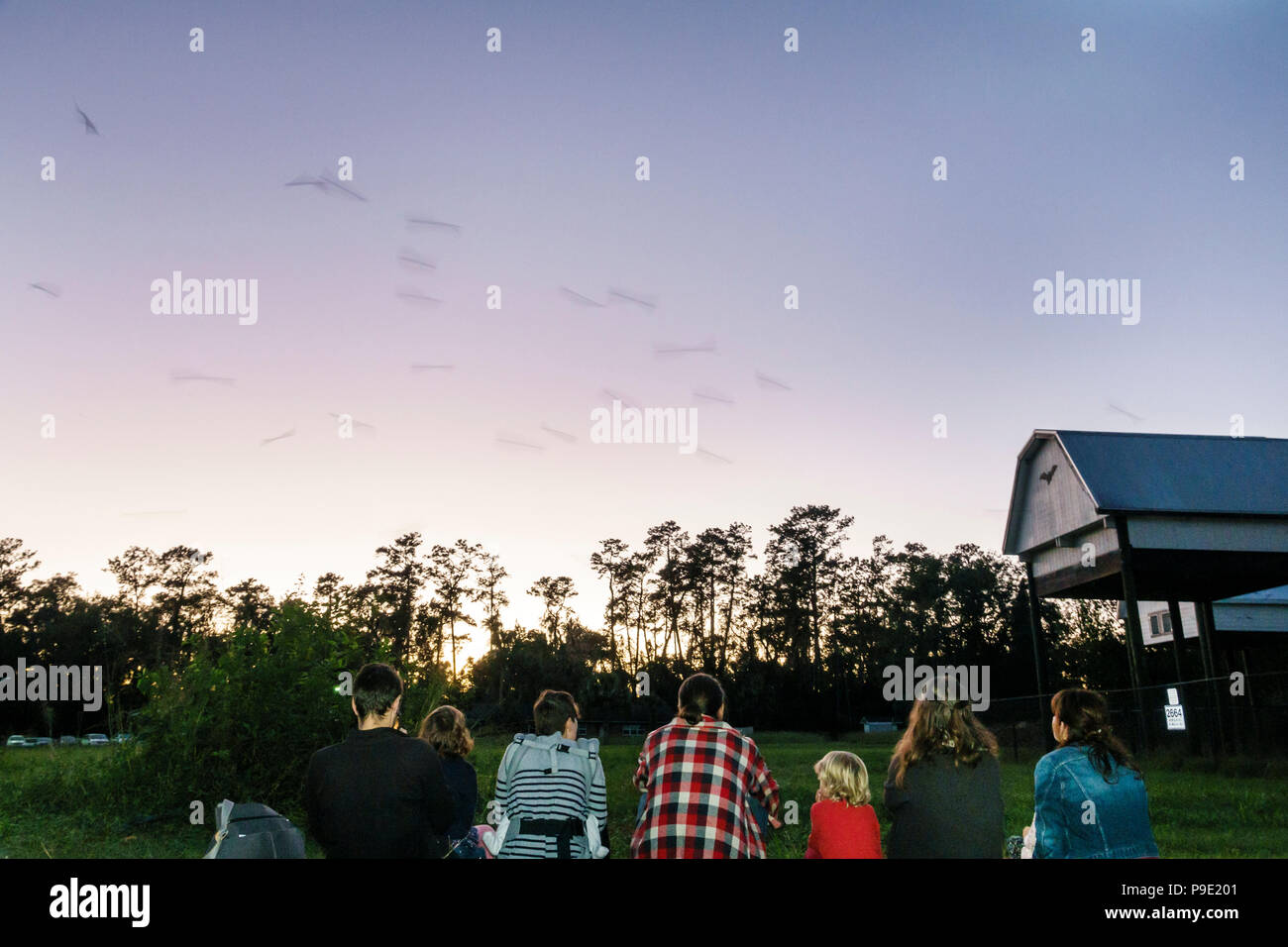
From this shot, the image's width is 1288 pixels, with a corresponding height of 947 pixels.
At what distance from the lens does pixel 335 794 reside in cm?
432

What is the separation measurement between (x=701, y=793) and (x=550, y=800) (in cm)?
95

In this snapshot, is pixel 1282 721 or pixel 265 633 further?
pixel 1282 721

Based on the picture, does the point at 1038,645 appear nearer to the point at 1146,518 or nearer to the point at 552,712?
the point at 1146,518

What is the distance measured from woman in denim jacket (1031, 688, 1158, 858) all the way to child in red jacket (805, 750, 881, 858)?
0.91 metres

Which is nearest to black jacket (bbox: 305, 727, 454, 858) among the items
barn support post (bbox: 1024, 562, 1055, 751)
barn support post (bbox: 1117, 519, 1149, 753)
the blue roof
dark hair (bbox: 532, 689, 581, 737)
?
dark hair (bbox: 532, 689, 581, 737)

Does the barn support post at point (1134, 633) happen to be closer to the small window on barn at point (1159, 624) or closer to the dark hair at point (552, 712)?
the dark hair at point (552, 712)

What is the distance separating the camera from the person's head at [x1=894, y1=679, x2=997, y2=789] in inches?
196

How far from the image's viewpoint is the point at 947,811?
489 centimetres

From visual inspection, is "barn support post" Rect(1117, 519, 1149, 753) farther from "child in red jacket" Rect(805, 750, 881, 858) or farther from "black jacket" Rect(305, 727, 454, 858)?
"black jacket" Rect(305, 727, 454, 858)

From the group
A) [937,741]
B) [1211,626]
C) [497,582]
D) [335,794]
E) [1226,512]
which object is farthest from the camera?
[497,582]

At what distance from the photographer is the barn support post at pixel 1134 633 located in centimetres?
1862

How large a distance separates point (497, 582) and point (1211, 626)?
4647 centimetres
